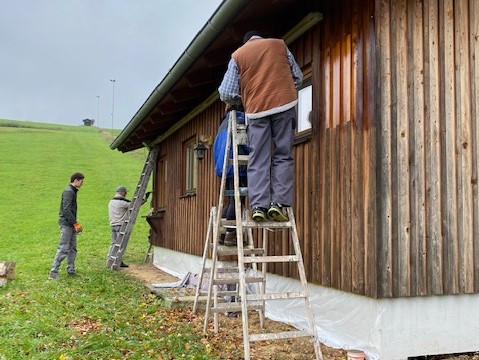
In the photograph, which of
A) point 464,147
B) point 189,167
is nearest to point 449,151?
point 464,147

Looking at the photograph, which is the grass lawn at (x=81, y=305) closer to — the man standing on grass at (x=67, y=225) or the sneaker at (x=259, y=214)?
the man standing on grass at (x=67, y=225)

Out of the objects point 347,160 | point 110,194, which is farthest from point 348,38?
point 110,194

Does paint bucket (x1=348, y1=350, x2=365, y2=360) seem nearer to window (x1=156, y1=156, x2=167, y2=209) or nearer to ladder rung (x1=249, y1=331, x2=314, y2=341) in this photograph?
ladder rung (x1=249, y1=331, x2=314, y2=341)

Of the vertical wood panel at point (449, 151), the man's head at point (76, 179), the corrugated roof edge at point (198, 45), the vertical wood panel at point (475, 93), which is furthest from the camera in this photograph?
the man's head at point (76, 179)

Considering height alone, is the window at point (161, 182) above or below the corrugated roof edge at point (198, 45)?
below

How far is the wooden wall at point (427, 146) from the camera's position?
4004 millimetres

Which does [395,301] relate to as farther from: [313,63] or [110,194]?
[110,194]

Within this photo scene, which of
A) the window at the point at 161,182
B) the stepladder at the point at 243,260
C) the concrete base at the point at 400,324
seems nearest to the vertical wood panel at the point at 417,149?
the concrete base at the point at 400,324

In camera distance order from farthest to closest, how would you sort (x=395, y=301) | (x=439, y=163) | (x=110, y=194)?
(x=110, y=194), (x=439, y=163), (x=395, y=301)

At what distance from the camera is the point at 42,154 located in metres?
38.7

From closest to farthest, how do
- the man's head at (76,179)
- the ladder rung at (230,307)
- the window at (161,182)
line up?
1. the ladder rung at (230,307)
2. the man's head at (76,179)
3. the window at (161,182)

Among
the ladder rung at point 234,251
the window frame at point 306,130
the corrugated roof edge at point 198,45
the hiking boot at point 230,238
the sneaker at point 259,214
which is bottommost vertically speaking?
the ladder rung at point 234,251

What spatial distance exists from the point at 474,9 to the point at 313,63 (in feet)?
5.21

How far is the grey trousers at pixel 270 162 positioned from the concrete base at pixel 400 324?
1.17 meters
